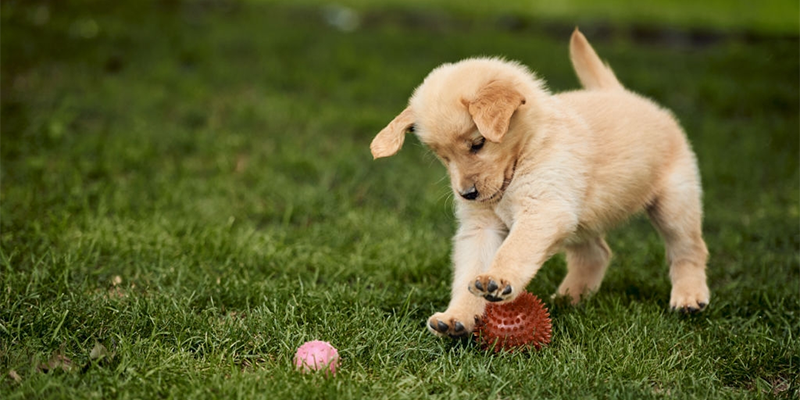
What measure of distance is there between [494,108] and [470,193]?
0.33m

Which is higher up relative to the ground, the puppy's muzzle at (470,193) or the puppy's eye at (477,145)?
the puppy's eye at (477,145)

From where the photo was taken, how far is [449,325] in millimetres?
3010

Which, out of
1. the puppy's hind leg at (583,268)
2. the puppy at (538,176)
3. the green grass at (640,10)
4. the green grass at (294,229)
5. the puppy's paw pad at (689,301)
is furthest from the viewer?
the green grass at (640,10)

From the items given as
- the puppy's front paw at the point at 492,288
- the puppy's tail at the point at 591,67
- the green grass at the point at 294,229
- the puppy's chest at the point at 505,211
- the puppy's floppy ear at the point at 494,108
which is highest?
the puppy's floppy ear at the point at 494,108

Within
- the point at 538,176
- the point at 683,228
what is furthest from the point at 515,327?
the point at 683,228

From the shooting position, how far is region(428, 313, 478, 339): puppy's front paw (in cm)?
301

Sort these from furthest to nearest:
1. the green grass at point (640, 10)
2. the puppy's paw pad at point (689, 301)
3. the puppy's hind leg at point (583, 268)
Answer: the green grass at point (640, 10)
the puppy's hind leg at point (583, 268)
the puppy's paw pad at point (689, 301)

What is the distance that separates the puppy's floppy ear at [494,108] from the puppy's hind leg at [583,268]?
1037mm

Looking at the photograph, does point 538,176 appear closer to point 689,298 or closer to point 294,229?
point 689,298

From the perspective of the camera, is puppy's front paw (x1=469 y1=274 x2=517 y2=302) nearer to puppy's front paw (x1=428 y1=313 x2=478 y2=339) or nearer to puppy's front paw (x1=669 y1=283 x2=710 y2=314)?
puppy's front paw (x1=428 y1=313 x2=478 y2=339)

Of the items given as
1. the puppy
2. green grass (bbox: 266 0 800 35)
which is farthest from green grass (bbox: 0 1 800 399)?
green grass (bbox: 266 0 800 35)

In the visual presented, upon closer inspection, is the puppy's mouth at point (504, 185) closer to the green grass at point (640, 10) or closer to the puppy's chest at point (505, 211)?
the puppy's chest at point (505, 211)

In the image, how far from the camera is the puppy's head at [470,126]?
9.55 ft

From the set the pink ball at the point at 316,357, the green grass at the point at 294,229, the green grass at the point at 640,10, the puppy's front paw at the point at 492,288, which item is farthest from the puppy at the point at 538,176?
the green grass at the point at 640,10
